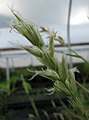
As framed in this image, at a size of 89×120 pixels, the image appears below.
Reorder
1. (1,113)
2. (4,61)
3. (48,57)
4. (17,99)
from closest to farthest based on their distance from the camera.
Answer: (48,57) → (1,113) → (17,99) → (4,61)

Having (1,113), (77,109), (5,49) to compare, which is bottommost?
(1,113)

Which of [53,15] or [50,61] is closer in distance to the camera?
[50,61]

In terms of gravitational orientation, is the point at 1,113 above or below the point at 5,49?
below

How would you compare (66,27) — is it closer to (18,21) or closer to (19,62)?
(19,62)

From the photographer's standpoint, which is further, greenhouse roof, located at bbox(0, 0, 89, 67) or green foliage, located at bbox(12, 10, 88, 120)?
greenhouse roof, located at bbox(0, 0, 89, 67)

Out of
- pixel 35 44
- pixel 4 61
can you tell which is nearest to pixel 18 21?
pixel 35 44

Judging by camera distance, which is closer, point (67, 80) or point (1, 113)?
point (67, 80)

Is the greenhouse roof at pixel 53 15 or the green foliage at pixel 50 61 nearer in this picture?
the green foliage at pixel 50 61

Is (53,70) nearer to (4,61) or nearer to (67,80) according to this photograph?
(67,80)

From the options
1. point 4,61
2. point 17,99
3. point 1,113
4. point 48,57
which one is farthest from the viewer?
point 4,61

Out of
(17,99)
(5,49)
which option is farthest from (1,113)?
(5,49)
